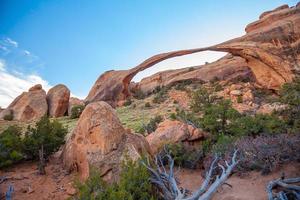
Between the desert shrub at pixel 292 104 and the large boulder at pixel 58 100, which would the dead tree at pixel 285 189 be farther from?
the large boulder at pixel 58 100

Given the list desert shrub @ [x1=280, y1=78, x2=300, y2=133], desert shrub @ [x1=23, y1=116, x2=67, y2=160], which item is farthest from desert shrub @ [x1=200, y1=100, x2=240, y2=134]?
desert shrub @ [x1=23, y1=116, x2=67, y2=160]

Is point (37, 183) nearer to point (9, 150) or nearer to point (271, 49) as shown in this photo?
point (9, 150)

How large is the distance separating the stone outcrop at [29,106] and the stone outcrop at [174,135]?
14174mm

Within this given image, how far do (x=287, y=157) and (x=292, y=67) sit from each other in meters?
10.4

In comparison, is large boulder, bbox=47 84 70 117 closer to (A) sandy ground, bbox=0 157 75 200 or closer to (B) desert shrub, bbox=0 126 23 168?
Result: (B) desert shrub, bbox=0 126 23 168

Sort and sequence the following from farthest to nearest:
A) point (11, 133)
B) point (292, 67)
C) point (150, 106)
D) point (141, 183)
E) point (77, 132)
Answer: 1. point (150, 106)
2. point (292, 67)
3. point (11, 133)
4. point (77, 132)
5. point (141, 183)

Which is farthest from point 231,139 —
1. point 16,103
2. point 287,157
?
point 16,103

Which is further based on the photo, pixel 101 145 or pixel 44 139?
pixel 44 139

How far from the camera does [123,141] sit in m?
6.86

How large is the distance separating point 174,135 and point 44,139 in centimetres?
420

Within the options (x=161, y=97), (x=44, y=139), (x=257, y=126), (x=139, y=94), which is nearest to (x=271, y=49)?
(x=257, y=126)

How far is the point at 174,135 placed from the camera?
378 inches

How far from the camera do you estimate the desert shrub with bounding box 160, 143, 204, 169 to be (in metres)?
8.41

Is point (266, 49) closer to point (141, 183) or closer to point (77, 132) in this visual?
A: point (77, 132)
